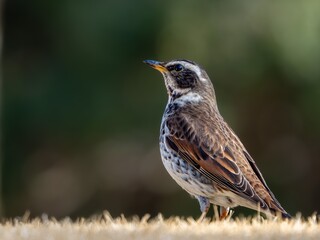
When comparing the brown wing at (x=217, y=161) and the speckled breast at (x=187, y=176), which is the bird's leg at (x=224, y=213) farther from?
the brown wing at (x=217, y=161)

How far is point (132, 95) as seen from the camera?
84.2ft

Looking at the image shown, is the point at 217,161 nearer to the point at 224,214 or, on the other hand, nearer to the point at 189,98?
the point at 224,214

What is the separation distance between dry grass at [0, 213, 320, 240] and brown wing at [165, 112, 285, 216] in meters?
0.85

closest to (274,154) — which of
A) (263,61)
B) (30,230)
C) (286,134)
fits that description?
(286,134)

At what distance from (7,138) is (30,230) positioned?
16.5 meters

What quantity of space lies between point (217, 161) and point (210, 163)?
8 cm

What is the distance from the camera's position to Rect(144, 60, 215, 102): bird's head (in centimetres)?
1302

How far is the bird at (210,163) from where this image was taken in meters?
11.5

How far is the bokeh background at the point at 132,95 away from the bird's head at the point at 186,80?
10.8 metres

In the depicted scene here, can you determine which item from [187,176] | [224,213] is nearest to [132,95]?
[224,213]

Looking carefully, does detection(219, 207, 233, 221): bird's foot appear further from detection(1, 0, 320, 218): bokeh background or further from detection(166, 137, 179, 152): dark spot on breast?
detection(1, 0, 320, 218): bokeh background

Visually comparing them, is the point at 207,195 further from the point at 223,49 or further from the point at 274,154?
the point at 274,154

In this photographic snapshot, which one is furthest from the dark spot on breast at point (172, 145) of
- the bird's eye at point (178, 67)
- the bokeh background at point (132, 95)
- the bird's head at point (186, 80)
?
the bokeh background at point (132, 95)

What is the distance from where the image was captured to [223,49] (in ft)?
82.4
